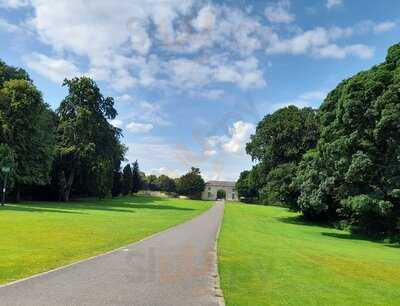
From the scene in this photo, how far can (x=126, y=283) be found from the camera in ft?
36.4

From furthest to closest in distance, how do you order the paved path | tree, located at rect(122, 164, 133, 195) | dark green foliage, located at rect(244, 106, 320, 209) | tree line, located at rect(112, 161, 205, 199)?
tree line, located at rect(112, 161, 205, 199) → tree, located at rect(122, 164, 133, 195) → dark green foliage, located at rect(244, 106, 320, 209) → the paved path

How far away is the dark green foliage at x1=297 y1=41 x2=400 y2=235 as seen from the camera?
3123 cm

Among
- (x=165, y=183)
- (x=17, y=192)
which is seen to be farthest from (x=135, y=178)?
(x=17, y=192)

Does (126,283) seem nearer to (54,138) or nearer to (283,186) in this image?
(283,186)

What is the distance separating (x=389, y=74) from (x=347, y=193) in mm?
8488

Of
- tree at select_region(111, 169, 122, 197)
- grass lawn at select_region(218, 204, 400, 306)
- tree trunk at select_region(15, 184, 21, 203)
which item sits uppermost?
tree at select_region(111, 169, 122, 197)

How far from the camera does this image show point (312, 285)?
40.8 feet

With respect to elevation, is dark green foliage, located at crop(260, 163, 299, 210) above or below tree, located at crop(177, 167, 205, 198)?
below

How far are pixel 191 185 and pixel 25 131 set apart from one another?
120m

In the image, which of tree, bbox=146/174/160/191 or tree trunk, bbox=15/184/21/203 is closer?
tree trunk, bbox=15/184/21/203

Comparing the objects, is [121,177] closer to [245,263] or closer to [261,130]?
[261,130]

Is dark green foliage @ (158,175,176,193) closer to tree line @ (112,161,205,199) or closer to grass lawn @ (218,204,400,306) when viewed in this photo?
tree line @ (112,161,205,199)

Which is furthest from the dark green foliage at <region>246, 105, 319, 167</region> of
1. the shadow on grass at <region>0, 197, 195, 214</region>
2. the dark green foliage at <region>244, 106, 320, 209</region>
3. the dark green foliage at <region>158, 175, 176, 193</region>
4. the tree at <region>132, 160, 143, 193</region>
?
the dark green foliage at <region>158, 175, 176, 193</region>

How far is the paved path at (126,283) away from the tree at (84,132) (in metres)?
54.2
